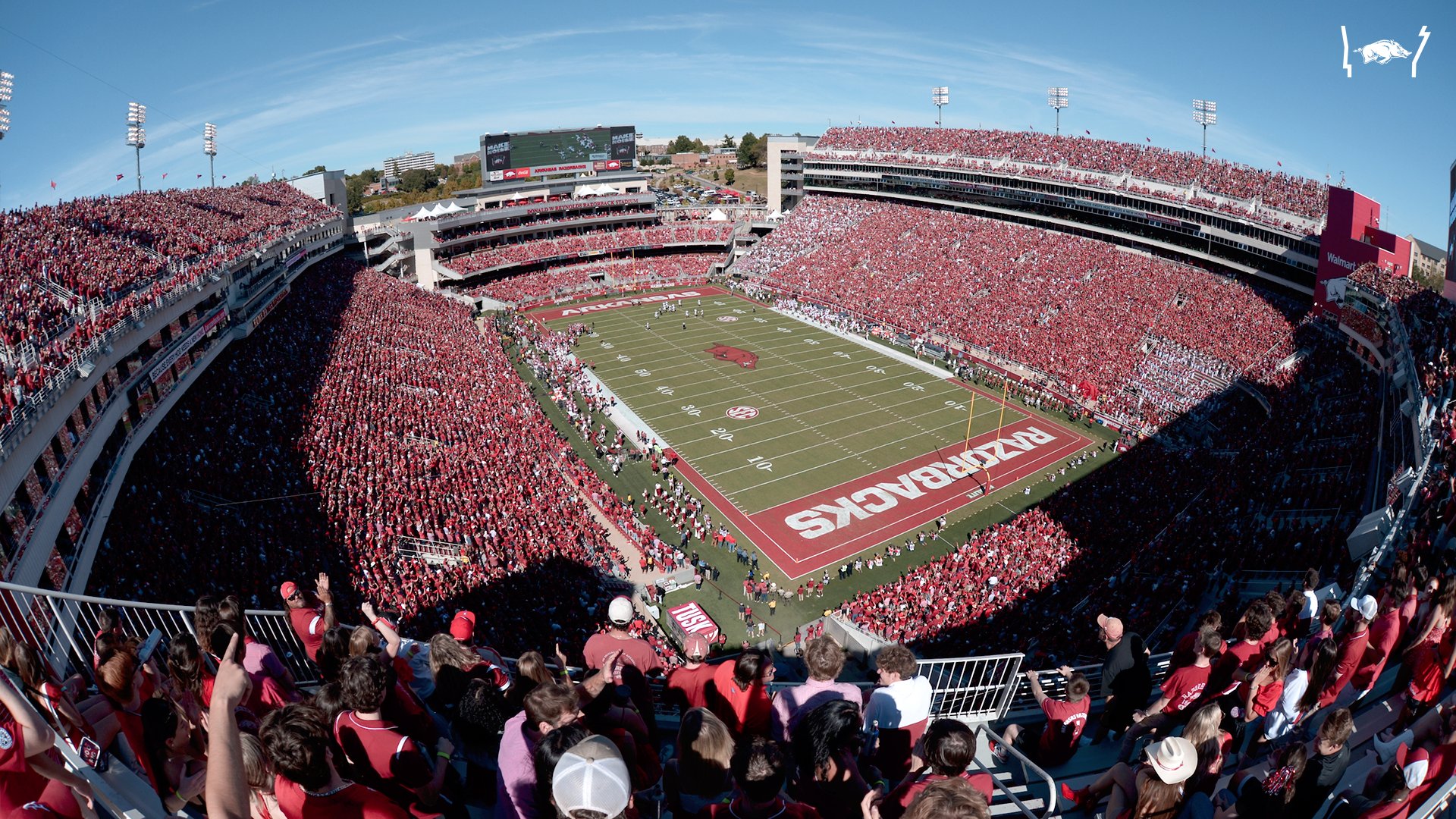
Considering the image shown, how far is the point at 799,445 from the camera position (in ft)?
96.9

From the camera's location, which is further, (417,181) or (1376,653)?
(417,181)

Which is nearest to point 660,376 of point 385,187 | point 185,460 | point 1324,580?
point 185,460

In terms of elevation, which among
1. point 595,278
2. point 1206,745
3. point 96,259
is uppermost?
point 96,259

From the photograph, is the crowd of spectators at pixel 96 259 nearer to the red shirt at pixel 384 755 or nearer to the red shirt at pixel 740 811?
the red shirt at pixel 384 755

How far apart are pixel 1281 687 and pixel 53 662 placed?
9324 millimetres

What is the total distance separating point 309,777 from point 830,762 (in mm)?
2439

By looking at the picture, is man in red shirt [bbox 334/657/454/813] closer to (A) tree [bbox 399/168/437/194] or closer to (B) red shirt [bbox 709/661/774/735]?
(B) red shirt [bbox 709/661/774/735]

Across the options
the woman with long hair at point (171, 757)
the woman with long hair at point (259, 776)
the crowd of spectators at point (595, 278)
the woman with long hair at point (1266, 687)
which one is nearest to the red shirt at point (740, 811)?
the woman with long hair at point (259, 776)

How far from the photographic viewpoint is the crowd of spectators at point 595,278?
54344mm

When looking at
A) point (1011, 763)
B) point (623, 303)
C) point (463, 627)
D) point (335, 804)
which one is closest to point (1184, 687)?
point (1011, 763)

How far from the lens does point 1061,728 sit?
610 cm

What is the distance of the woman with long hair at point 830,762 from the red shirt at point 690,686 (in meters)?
1.24

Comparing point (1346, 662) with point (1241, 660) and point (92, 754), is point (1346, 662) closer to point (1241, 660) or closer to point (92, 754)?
point (1241, 660)

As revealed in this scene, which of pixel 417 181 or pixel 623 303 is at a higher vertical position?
pixel 417 181
